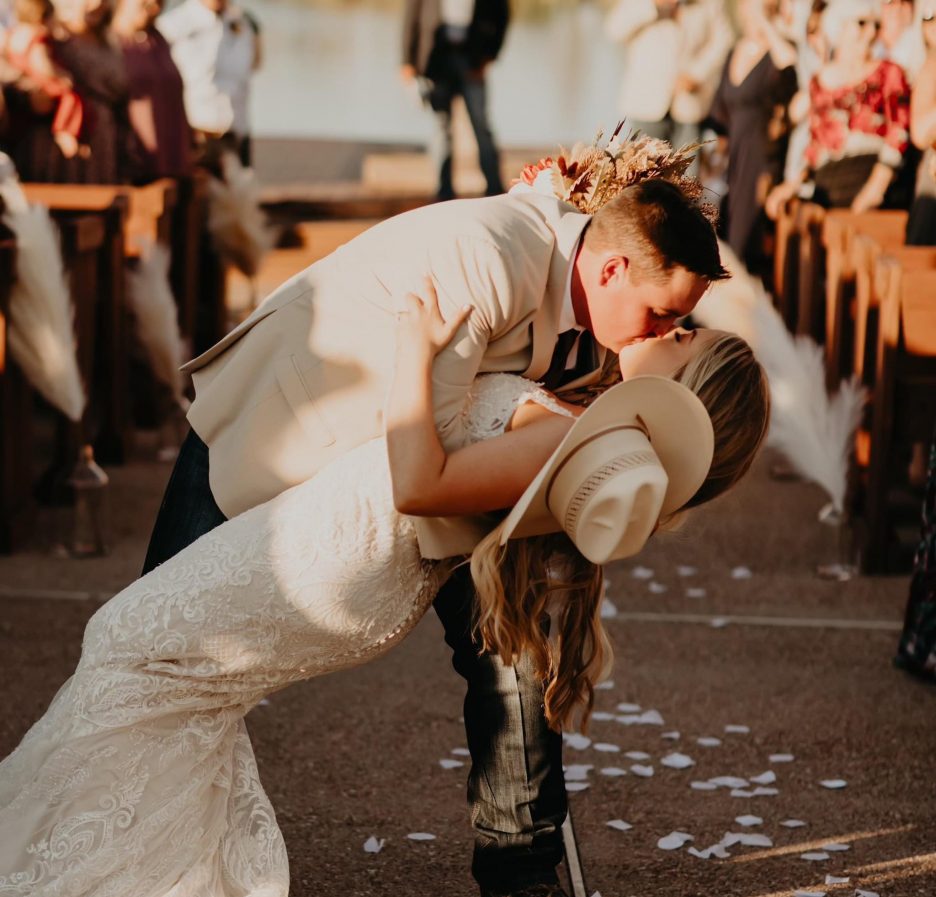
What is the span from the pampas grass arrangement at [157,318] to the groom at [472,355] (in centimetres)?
445

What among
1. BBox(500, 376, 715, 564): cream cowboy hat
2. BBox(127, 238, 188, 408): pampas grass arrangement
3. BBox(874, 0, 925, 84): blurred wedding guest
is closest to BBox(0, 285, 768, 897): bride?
BBox(500, 376, 715, 564): cream cowboy hat

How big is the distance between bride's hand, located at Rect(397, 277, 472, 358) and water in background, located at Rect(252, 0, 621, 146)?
1469cm

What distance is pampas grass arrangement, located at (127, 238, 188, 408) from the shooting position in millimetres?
7676

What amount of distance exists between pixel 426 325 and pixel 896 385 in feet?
12.9

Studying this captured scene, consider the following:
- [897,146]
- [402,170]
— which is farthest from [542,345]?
[402,170]

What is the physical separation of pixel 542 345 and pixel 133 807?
114 centimetres

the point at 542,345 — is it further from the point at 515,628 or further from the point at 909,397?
the point at 909,397

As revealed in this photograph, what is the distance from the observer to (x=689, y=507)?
3.09 metres

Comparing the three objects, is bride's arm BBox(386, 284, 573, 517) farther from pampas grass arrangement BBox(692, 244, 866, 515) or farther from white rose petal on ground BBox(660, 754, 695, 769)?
pampas grass arrangement BBox(692, 244, 866, 515)

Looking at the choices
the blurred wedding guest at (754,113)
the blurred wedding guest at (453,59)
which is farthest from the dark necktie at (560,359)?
the blurred wedding guest at (453,59)

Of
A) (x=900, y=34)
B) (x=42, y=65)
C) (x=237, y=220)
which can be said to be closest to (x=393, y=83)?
(x=237, y=220)

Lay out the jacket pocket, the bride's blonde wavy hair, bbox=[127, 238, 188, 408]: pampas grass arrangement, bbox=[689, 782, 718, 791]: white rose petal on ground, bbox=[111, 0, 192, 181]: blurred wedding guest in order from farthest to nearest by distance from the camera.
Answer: bbox=[111, 0, 192, 181]: blurred wedding guest → bbox=[127, 238, 188, 408]: pampas grass arrangement → bbox=[689, 782, 718, 791]: white rose petal on ground → the jacket pocket → the bride's blonde wavy hair

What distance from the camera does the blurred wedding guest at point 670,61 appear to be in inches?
460

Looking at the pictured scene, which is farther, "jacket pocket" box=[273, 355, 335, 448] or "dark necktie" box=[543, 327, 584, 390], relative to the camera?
"dark necktie" box=[543, 327, 584, 390]
